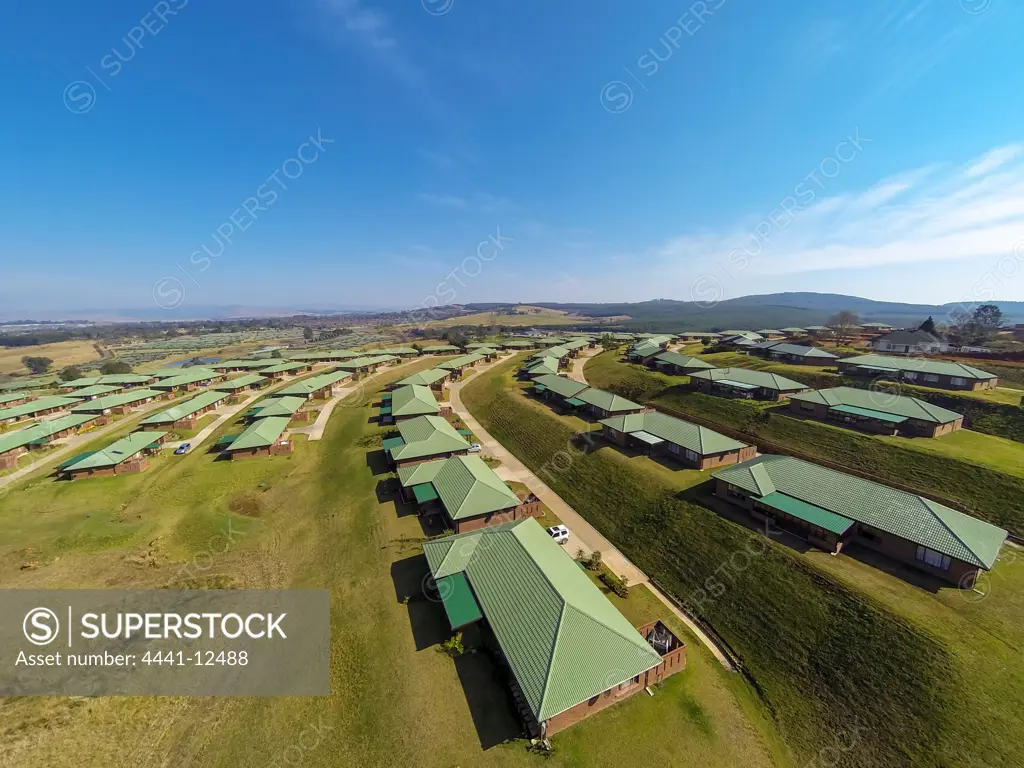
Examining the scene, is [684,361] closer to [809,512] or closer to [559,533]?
[809,512]

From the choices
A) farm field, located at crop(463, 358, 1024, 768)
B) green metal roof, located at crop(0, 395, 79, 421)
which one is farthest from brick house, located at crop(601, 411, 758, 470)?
green metal roof, located at crop(0, 395, 79, 421)

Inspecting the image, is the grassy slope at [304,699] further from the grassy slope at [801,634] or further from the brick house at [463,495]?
the grassy slope at [801,634]

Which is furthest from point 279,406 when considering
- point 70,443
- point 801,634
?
point 801,634

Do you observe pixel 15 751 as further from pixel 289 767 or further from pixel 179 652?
A: pixel 289 767

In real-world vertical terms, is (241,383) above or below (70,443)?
above

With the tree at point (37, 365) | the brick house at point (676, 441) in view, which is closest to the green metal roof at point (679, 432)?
the brick house at point (676, 441)

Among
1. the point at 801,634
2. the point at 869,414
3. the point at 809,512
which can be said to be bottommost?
the point at 801,634

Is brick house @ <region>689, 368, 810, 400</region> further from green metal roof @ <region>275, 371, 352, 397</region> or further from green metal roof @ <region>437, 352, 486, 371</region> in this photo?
green metal roof @ <region>275, 371, 352, 397</region>
